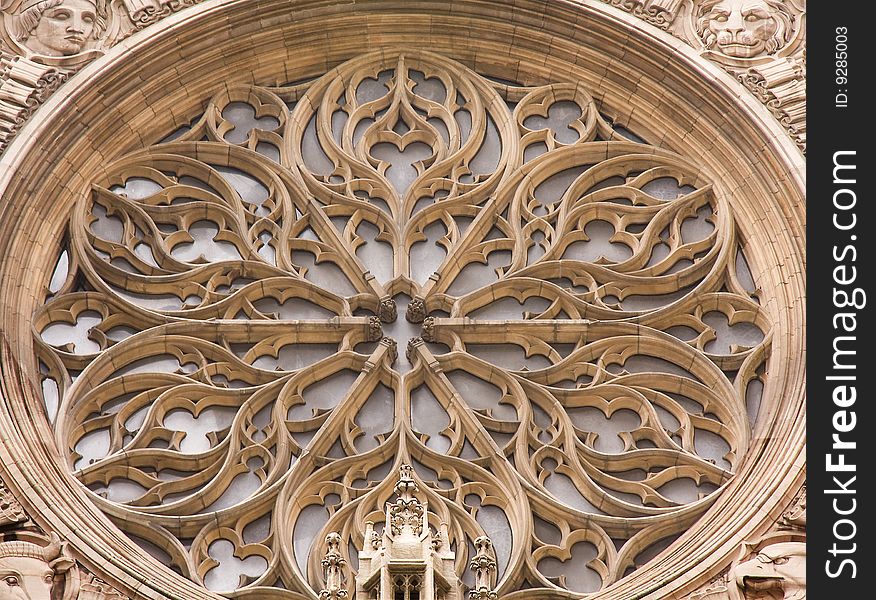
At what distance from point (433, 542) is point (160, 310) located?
5.25m

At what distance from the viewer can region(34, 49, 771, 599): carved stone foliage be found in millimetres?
25203

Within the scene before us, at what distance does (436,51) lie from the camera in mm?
29141

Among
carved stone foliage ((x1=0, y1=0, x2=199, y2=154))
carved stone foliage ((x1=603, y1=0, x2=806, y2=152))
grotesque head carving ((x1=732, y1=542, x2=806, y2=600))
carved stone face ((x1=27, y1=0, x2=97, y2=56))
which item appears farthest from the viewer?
carved stone face ((x1=27, y1=0, x2=97, y2=56))

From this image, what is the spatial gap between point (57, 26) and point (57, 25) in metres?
0.02

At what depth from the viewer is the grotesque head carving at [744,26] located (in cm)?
2791

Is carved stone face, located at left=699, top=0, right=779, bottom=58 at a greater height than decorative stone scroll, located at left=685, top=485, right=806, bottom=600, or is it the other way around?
carved stone face, located at left=699, top=0, right=779, bottom=58

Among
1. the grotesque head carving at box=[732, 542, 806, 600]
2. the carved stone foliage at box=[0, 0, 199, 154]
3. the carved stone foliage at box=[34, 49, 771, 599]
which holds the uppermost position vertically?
the carved stone foliage at box=[0, 0, 199, 154]

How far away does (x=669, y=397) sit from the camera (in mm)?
26266

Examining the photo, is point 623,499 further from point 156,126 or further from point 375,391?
point 156,126

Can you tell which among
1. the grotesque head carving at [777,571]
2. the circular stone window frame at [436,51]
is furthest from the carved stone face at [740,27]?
the grotesque head carving at [777,571]

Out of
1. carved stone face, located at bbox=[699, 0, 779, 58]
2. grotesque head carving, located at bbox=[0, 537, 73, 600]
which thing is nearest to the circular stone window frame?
grotesque head carving, located at bbox=[0, 537, 73, 600]

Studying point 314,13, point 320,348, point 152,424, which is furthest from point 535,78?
point 152,424

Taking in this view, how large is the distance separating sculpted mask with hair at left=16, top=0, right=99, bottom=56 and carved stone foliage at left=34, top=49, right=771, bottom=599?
5.08 ft

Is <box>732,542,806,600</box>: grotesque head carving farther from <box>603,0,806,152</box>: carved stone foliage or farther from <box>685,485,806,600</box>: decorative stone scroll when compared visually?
<box>603,0,806,152</box>: carved stone foliage
